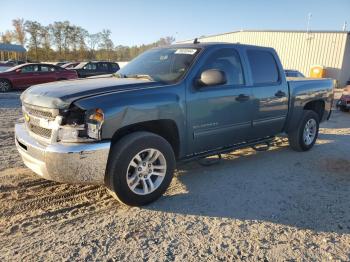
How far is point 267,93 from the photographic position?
5.23 meters

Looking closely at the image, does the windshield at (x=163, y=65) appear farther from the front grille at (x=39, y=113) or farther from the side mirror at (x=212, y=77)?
the front grille at (x=39, y=113)

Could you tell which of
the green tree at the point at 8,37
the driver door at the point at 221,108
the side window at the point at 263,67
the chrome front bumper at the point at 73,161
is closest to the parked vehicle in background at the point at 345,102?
A: the side window at the point at 263,67

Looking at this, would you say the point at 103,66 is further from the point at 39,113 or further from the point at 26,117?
the point at 39,113

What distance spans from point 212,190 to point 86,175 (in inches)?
69.2

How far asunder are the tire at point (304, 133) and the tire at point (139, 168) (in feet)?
10.6

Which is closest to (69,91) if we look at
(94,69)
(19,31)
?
(94,69)

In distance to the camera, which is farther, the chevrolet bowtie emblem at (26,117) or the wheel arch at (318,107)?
the wheel arch at (318,107)

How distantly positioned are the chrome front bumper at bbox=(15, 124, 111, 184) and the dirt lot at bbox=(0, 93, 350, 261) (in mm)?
481

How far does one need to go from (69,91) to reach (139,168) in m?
1.14

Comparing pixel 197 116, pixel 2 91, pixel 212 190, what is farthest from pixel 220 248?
pixel 2 91

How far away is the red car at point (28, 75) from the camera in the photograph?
16.1 meters

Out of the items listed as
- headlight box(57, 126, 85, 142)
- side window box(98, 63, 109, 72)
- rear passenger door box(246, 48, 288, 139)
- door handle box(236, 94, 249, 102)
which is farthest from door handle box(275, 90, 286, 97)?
side window box(98, 63, 109, 72)

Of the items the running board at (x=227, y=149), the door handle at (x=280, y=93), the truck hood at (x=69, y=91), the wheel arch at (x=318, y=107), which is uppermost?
the truck hood at (x=69, y=91)

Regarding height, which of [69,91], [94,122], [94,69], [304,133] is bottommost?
[304,133]
